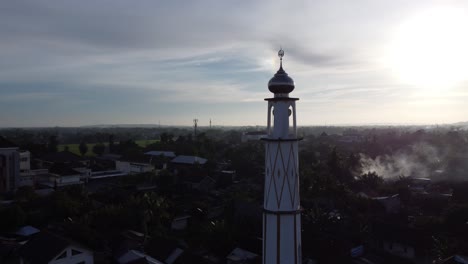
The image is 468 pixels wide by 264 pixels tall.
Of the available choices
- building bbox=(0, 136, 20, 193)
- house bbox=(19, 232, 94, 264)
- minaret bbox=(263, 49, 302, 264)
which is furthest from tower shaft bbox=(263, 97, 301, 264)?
building bbox=(0, 136, 20, 193)

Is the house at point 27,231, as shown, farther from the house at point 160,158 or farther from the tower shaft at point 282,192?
the house at point 160,158

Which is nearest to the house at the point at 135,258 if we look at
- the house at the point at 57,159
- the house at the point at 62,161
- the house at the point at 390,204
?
the house at the point at 390,204

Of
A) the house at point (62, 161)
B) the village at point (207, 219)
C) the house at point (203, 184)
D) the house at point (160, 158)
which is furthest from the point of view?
the house at point (160, 158)

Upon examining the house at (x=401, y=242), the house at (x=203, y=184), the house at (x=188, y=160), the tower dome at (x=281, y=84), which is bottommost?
the house at (x=401, y=242)

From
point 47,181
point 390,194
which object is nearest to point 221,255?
point 390,194

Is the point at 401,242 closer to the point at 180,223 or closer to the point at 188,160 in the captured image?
the point at 180,223

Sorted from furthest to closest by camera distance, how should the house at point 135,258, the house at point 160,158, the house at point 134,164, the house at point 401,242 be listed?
the house at point 160,158 < the house at point 134,164 < the house at point 401,242 < the house at point 135,258

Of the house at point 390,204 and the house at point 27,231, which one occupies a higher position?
the house at point 390,204

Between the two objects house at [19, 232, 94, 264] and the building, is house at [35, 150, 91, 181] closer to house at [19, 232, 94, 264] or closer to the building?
the building
